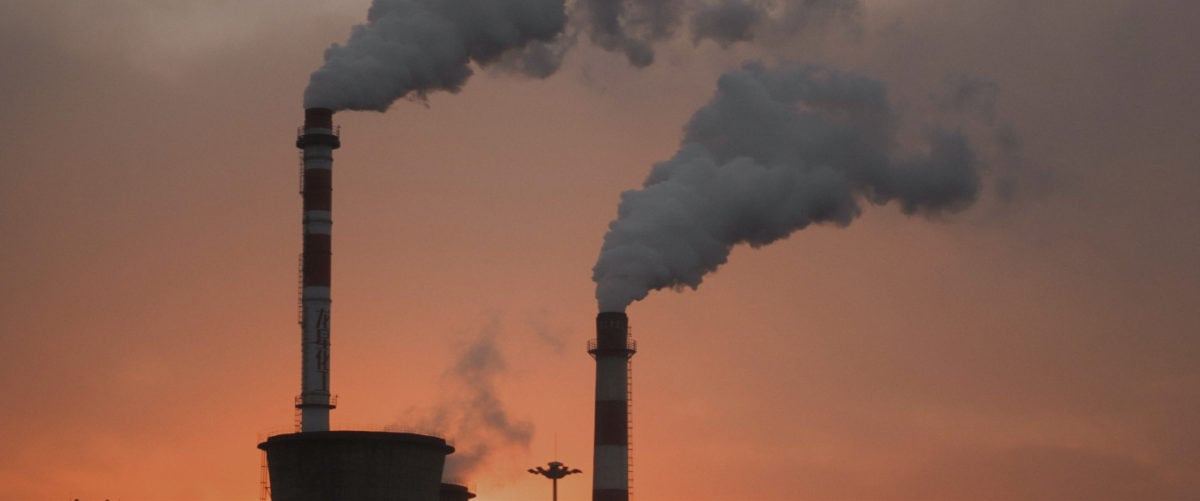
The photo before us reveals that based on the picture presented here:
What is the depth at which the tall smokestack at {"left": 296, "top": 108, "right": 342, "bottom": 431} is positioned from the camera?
249ft

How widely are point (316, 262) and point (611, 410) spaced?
10027 mm

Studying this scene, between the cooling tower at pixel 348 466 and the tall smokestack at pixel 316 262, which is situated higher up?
the tall smokestack at pixel 316 262

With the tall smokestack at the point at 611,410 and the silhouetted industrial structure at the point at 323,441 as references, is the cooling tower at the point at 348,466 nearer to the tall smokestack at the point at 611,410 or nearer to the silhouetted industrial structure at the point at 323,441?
the silhouetted industrial structure at the point at 323,441

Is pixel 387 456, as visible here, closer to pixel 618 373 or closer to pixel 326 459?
pixel 326 459

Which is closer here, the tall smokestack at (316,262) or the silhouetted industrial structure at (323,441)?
the silhouetted industrial structure at (323,441)

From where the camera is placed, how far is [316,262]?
249 feet

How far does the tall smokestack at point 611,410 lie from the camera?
73.6 meters

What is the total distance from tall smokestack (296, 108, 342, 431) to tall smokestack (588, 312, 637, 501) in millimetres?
8344

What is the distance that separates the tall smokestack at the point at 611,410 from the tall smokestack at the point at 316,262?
8344 mm

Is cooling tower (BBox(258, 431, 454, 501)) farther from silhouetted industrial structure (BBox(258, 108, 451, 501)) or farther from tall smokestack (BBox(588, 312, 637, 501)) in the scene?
tall smokestack (BBox(588, 312, 637, 501))

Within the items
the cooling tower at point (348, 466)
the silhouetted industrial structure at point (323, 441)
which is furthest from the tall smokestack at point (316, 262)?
the cooling tower at point (348, 466)

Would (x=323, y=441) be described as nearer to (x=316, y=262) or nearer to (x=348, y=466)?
(x=348, y=466)

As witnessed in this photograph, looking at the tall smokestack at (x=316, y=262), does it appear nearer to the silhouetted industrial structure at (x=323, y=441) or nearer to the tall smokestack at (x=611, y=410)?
the silhouetted industrial structure at (x=323, y=441)

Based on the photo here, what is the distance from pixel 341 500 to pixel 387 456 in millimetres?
1748
